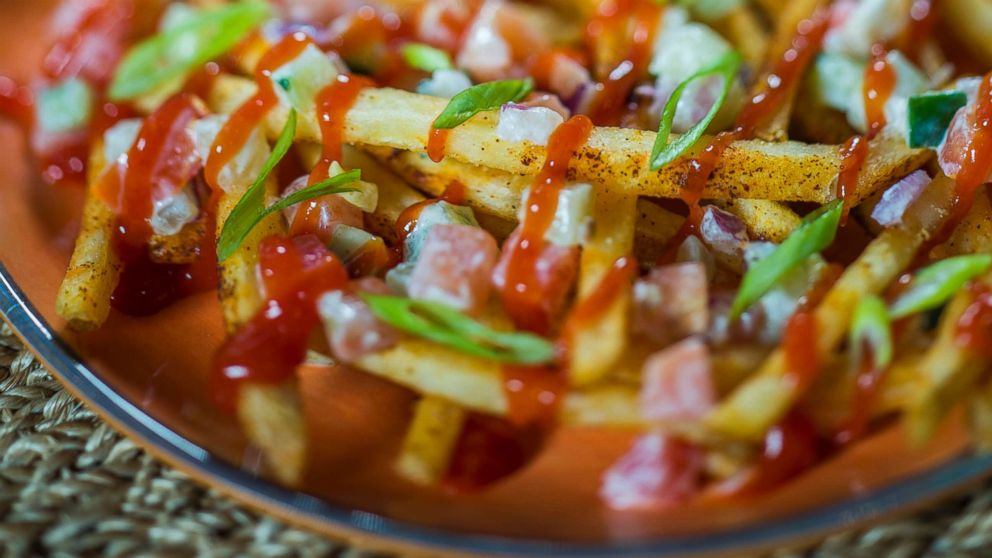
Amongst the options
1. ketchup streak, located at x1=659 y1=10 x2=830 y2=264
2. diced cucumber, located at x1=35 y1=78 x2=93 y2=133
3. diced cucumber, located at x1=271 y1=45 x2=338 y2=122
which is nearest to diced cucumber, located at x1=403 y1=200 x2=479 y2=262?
diced cucumber, located at x1=271 y1=45 x2=338 y2=122

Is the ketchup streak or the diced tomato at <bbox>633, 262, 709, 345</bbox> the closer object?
the diced tomato at <bbox>633, 262, 709, 345</bbox>

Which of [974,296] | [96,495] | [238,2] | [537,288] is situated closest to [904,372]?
[974,296]

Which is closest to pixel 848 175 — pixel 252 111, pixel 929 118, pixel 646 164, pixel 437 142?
pixel 929 118

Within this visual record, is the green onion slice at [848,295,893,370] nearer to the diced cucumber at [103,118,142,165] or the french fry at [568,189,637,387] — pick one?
the french fry at [568,189,637,387]

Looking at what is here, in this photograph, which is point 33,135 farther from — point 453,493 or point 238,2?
point 453,493

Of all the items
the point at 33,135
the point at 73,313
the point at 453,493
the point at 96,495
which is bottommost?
the point at 453,493

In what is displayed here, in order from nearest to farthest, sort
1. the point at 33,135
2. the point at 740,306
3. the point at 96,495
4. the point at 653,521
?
the point at 653,521 < the point at 740,306 < the point at 96,495 < the point at 33,135
